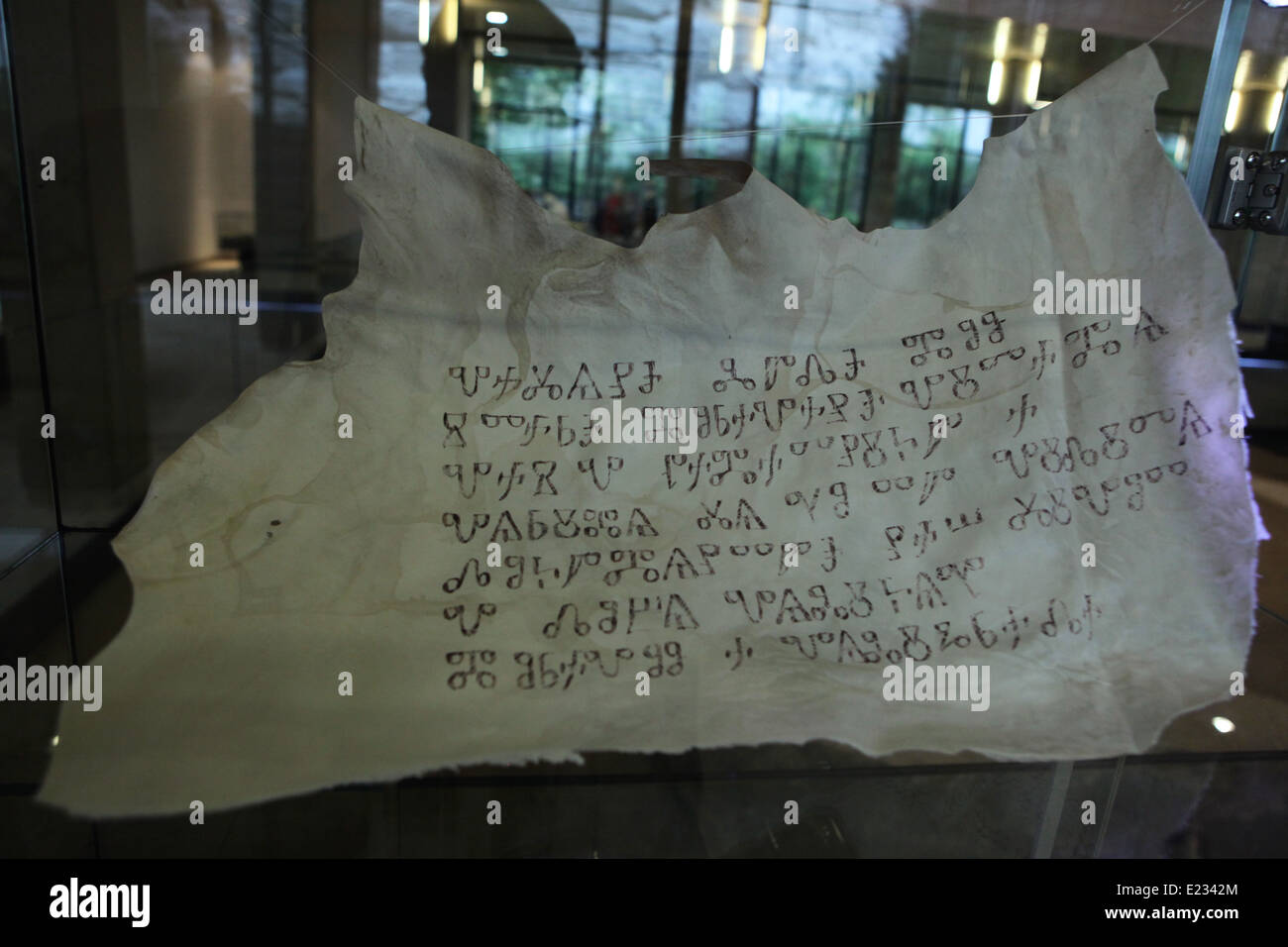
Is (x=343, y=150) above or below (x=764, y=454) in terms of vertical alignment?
above

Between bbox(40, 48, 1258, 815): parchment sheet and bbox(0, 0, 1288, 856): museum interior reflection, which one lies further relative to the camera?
bbox(0, 0, 1288, 856): museum interior reflection

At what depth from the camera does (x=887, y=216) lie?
5.61 ft

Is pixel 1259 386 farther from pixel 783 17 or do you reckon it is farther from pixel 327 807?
pixel 327 807

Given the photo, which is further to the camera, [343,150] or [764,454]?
[343,150]

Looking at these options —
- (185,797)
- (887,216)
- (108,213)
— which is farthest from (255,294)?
(887,216)

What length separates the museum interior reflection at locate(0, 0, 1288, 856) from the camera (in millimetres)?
1061

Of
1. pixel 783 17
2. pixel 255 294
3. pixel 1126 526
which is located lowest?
pixel 1126 526

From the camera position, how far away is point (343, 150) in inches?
45.4

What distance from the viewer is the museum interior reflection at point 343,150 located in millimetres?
1061

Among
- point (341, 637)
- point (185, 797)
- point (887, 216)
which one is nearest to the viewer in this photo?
point (185, 797)

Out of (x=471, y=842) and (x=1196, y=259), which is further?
(x=1196, y=259)

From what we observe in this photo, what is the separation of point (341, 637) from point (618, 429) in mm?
359

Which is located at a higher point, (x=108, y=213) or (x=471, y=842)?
(x=108, y=213)

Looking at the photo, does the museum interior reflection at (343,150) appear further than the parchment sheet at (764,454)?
Yes
